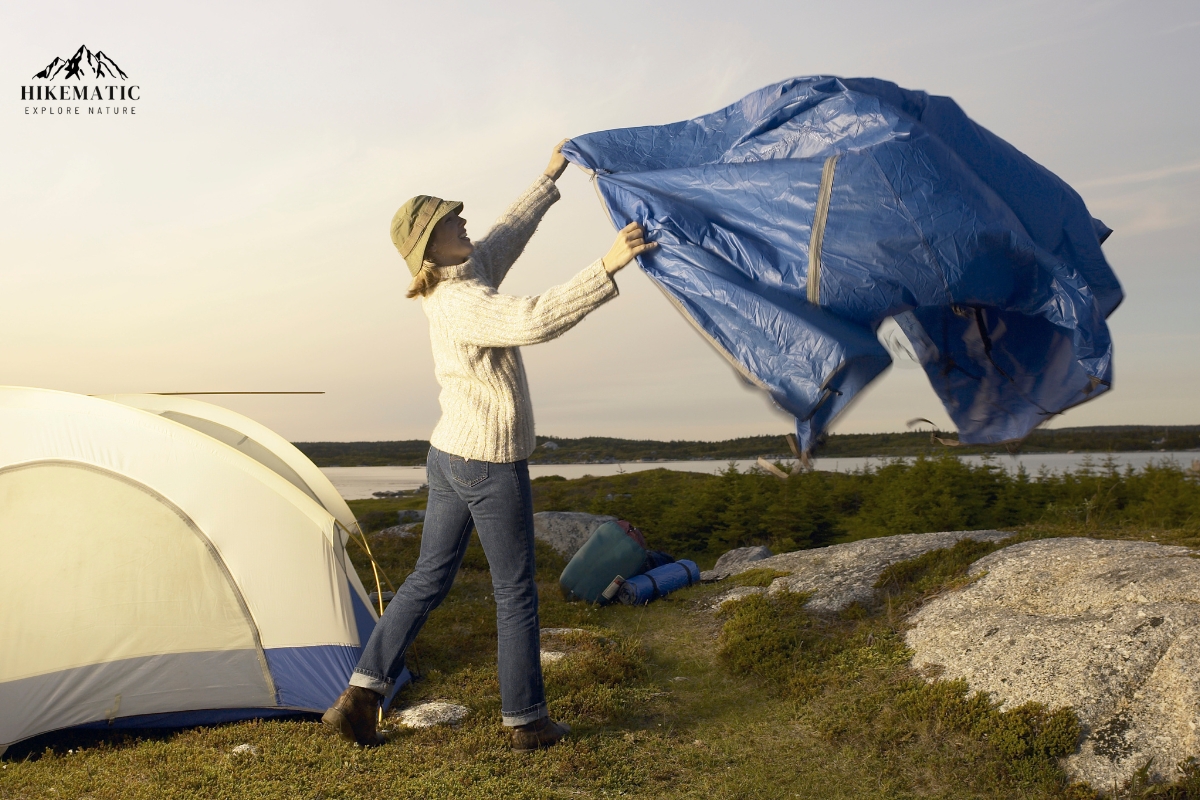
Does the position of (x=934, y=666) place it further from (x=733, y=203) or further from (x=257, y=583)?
(x=257, y=583)

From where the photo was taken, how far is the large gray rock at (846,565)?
7.47m

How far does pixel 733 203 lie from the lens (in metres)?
4.12

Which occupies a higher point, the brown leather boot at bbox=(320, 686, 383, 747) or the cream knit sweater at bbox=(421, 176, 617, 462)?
the cream knit sweater at bbox=(421, 176, 617, 462)

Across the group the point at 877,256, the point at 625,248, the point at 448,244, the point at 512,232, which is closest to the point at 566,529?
the point at 512,232

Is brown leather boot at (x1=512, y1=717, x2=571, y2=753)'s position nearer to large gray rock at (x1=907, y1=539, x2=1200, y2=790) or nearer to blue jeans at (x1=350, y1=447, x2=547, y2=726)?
blue jeans at (x1=350, y1=447, x2=547, y2=726)

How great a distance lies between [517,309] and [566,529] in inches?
394

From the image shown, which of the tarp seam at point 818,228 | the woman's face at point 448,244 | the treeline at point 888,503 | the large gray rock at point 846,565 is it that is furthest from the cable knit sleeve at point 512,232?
the treeline at point 888,503

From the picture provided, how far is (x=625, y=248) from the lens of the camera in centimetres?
382

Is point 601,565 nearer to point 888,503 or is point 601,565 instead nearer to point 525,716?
point 525,716

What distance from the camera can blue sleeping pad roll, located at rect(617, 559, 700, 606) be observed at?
28.1 feet

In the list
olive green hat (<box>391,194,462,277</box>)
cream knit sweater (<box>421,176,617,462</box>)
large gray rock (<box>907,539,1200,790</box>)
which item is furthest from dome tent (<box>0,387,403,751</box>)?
large gray rock (<box>907,539,1200,790</box>)

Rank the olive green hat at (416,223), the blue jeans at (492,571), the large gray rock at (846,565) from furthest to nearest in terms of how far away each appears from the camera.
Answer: the large gray rock at (846,565) < the blue jeans at (492,571) < the olive green hat at (416,223)

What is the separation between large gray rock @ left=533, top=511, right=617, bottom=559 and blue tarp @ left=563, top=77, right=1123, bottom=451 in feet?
30.5

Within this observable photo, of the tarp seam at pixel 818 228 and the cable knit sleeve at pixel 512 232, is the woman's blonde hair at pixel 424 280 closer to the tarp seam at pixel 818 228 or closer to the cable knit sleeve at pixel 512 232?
the cable knit sleeve at pixel 512 232
